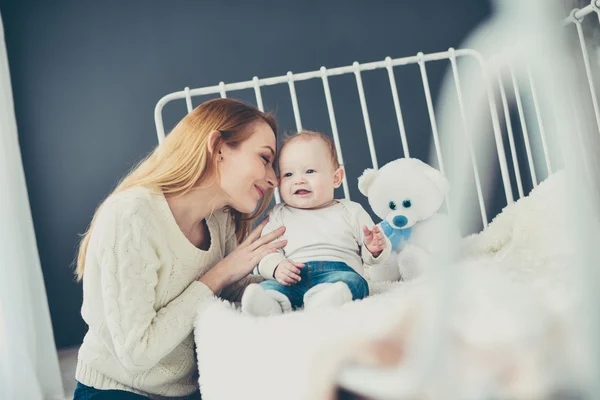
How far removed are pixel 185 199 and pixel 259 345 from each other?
0.42m

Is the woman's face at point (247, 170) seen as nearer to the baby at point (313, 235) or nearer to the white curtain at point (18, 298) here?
the baby at point (313, 235)

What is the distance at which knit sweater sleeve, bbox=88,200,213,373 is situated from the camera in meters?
0.83

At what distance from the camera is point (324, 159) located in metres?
1.02

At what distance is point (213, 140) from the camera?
97cm

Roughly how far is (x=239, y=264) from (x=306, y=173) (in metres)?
0.20

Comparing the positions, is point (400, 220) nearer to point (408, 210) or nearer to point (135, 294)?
point (408, 210)

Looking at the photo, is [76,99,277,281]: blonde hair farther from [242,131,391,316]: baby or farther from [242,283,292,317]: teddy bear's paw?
[242,283,292,317]: teddy bear's paw

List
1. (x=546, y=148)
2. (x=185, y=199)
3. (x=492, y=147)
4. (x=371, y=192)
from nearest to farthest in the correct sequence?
(x=185, y=199) < (x=371, y=192) < (x=546, y=148) < (x=492, y=147)

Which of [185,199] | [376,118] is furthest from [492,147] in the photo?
[185,199]

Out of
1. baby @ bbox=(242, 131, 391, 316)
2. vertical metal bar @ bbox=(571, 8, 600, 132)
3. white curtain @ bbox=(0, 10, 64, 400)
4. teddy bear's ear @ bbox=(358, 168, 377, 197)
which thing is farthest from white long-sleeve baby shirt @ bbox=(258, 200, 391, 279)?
white curtain @ bbox=(0, 10, 64, 400)

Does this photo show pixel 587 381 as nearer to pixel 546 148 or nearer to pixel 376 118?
pixel 546 148

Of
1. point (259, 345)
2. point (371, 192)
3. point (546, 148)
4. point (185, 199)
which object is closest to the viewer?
point (259, 345)

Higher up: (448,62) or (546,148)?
(448,62)

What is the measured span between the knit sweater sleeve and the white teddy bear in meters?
0.41
